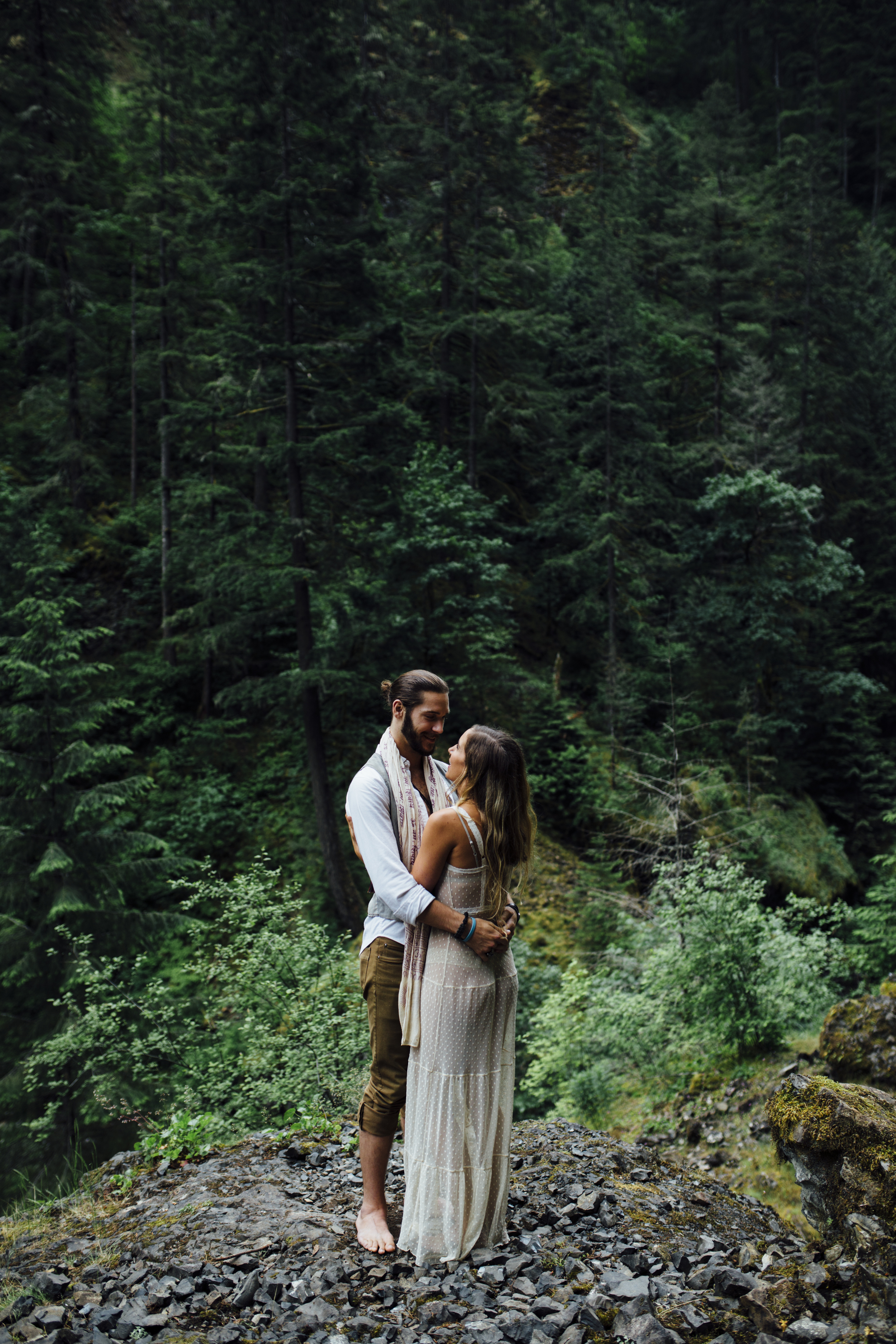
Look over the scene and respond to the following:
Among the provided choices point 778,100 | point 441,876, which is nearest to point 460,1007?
point 441,876

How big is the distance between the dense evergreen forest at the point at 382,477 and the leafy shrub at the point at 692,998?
1880 mm

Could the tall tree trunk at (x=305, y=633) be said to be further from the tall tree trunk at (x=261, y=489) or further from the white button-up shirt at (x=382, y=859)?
the white button-up shirt at (x=382, y=859)

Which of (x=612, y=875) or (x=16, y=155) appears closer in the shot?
(x=612, y=875)

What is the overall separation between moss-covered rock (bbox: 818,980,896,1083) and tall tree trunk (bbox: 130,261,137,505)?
18.7 meters

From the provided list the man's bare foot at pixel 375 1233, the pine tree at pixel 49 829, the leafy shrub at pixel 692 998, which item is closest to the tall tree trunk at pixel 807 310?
the leafy shrub at pixel 692 998

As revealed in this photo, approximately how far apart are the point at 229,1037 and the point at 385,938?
221 inches

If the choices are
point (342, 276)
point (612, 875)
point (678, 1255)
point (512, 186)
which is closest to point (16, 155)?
point (342, 276)

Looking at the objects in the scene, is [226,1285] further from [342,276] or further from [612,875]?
[342,276]

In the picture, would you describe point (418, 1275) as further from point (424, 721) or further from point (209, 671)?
point (209, 671)

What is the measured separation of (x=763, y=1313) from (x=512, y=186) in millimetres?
20739

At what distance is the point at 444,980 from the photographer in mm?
3211

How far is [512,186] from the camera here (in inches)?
717

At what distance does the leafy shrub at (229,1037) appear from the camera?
21.6 ft

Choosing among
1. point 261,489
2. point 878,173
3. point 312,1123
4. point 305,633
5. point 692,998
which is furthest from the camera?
point 878,173
